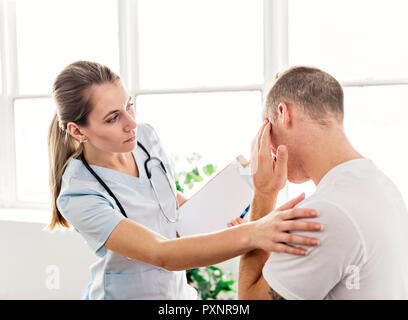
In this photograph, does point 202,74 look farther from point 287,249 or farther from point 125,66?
point 287,249

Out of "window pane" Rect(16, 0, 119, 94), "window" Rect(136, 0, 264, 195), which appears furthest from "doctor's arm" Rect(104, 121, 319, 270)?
"window pane" Rect(16, 0, 119, 94)

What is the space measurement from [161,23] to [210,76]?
458 mm

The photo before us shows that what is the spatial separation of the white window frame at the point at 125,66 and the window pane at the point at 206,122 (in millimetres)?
69

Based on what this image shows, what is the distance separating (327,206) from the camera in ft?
2.70

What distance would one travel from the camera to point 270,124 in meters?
1.01

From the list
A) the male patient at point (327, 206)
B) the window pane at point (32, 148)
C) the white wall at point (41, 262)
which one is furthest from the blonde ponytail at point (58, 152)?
the window pane at point (32, 148)

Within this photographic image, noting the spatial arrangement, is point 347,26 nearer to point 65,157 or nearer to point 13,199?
point 65,157

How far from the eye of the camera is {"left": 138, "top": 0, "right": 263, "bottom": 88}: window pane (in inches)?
93.7

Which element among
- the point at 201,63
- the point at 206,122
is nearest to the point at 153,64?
the point at 201,63

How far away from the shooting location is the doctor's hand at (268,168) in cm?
98

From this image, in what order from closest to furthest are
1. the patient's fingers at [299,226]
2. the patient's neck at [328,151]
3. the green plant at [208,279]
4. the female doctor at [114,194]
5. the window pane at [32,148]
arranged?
the patient's fingers at [299,226] → the patient's neck at [328,151] → the female doctor at [114,194] → the green plant at [208,279] → the window pane at [32,148]

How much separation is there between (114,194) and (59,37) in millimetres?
1990

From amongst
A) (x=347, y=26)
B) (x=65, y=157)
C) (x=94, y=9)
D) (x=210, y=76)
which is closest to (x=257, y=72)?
(x=210, y=76)

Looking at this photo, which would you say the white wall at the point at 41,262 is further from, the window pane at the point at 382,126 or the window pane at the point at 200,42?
the window pane at the point at 382,126
